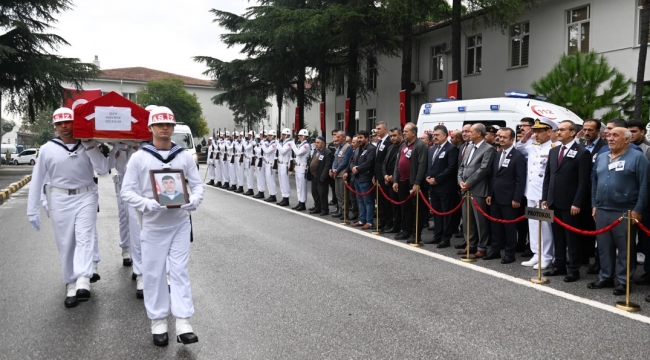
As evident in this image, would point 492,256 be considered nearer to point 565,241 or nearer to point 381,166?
point 565,241

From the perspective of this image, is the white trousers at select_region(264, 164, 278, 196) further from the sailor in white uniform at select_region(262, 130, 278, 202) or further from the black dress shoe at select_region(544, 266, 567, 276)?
the black dress shoe at select_region(544, 266, 567, 276)

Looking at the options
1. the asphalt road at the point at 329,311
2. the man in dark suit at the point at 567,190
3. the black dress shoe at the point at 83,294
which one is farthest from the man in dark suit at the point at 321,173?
the black dress shoe at the point at 83,294

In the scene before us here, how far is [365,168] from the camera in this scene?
12031 mm

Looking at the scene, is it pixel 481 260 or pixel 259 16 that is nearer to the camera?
pixel 481 260

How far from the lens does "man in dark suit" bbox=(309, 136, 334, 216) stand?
13.8 meters

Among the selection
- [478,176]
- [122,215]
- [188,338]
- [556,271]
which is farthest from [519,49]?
[188,338]

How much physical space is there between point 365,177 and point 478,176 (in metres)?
3.52

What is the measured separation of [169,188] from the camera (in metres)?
5.02

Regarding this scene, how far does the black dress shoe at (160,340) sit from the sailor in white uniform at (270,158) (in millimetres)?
12013

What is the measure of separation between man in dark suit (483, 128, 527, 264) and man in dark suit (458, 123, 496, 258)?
0.12 meters

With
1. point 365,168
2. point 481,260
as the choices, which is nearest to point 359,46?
point 365,168

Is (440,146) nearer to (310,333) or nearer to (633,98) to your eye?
(310,333)

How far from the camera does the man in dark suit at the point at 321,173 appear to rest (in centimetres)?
1384

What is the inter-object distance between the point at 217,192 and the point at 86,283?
1422cm
